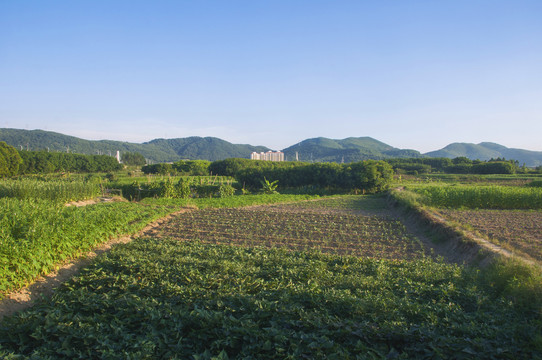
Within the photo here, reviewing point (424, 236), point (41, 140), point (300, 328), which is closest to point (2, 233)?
point (300, 328)

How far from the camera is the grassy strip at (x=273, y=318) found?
3896 mm

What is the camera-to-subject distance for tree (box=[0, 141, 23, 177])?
4547 centimetres

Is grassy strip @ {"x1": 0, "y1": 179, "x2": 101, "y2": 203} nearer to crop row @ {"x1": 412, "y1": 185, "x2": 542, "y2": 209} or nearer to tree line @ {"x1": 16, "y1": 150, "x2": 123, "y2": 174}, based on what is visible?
crop row @ {"x1": 412, "y1": 185, "x2": 542, "y2": 209}

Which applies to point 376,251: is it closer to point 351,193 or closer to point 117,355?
point 117,355

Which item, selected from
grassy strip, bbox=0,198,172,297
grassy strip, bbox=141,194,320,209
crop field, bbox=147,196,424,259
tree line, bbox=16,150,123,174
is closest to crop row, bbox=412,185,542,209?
crop field, bbox=147,196,424,259

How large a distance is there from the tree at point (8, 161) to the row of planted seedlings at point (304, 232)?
147 ft

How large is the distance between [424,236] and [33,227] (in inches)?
519

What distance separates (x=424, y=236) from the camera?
43.0ft

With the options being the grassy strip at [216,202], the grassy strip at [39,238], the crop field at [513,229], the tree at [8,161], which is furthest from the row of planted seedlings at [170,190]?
the tree at [8,161]

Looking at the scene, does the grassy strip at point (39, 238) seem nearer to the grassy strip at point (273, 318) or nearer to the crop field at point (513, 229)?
the grassy strip at point (273, 318)

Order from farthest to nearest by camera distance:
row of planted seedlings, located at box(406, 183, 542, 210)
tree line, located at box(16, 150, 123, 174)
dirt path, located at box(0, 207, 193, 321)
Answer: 1. tree line, located at box(16, 150, 123, 174)
2. row of planted seedlings, located at box(406, 183, 542, 210)
3. dirt path, located at box(0, 207, 193, 321)

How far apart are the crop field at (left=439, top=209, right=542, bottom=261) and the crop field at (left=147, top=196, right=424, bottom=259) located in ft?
9.03

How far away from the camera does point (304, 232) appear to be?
12.9 metres

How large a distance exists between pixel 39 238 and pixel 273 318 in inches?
211
